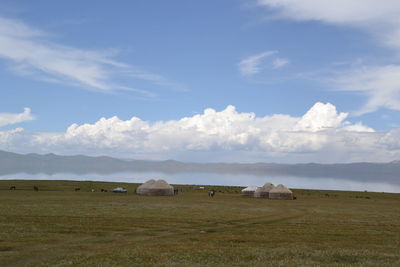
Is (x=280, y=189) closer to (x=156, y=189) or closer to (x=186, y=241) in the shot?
(x=156, y=189)

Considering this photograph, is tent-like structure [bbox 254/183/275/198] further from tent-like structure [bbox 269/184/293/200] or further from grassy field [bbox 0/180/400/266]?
grassy field [bbox 0/180/400/266]

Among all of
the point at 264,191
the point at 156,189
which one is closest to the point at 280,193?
the point at 264,191

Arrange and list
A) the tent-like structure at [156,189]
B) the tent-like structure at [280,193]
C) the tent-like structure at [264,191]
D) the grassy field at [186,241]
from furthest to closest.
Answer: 1. the tent-like structure at [264,191]
2. the tent-like structure at [280,193]
3. the tent-like structure at [156,189]
4. the grassy field at [186,241]

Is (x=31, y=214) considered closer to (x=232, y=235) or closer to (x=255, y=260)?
(x=232, y=235)

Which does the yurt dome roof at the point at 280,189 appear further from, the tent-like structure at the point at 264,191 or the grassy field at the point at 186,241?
the grassy field at the point at 186,241

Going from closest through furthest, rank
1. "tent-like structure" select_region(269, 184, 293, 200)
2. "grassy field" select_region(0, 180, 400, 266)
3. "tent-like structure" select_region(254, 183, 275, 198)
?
"grassy field" select_region(0, 180, 400, 266)
"tent-like structure" select_region(269, 184, 293, 200)
"tent-like structure" select_region(254, 183, 275, 198)

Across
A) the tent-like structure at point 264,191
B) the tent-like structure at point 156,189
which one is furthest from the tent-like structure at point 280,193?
the tent-like structure at point 156,189

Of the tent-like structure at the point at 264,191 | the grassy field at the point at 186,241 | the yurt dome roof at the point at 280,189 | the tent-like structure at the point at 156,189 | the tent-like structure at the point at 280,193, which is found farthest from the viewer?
the tent-like structure at the point at 264,191

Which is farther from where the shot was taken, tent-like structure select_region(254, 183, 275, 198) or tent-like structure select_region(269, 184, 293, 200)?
tent-like structure select_region(254, 183, 275, 198)

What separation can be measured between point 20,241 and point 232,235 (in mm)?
15001

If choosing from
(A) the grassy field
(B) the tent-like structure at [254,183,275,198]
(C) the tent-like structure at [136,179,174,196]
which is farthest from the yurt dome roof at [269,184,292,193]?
(A) the grassy field

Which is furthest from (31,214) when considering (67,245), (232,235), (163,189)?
(163,189)

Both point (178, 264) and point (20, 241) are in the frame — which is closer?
point (178, 264)

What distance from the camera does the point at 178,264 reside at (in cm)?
2020
